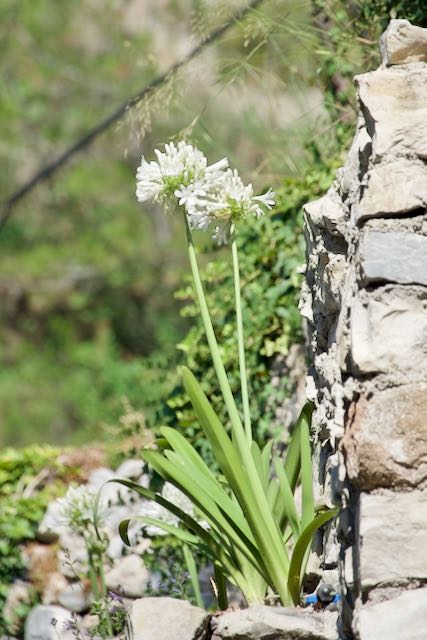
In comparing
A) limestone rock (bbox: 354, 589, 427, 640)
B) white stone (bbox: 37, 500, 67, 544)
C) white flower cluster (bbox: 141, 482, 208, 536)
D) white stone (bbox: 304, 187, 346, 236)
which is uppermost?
white stone (bbox: 304, 187, 346, 236)

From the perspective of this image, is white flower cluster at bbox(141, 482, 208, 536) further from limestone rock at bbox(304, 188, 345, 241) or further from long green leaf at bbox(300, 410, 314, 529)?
limestone rock at bbox(304, 188, 345, 241)

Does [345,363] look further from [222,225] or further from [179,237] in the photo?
[179,237]

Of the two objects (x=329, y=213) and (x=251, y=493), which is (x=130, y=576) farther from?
(x=329, y=213)

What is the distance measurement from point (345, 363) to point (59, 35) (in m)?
8.00

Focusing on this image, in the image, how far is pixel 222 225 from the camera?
104 inches

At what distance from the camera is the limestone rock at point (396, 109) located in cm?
225

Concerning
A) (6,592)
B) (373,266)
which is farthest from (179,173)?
(6,592)

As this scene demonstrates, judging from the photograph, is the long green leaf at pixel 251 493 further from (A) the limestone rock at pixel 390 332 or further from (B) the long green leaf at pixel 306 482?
(A) the limestone rock at pixel 390 332

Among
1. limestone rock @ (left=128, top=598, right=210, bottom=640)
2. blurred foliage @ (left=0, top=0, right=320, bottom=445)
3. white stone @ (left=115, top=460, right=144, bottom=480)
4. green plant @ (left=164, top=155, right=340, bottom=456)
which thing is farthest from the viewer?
blurred foliage @ (left=0, top=0, right=320, bottom=445)

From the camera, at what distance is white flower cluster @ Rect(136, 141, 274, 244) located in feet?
8.20

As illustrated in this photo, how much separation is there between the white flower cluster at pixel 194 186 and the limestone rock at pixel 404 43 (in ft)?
1.46

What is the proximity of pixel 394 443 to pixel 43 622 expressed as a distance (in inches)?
89.4

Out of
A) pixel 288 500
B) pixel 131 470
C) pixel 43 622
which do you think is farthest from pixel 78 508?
pixel 131 470

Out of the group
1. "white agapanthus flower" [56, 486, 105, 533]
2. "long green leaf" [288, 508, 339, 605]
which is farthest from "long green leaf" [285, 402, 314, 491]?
"white agapanthus flower" [56, 486, 105, 533]
